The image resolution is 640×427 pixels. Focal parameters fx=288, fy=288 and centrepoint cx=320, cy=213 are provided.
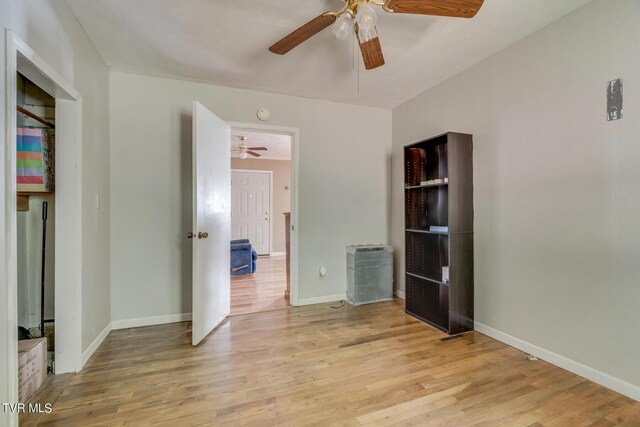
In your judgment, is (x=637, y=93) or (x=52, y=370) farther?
(x=52, y=370)

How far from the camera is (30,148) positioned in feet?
6.02

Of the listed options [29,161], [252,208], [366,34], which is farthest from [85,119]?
[252,208]

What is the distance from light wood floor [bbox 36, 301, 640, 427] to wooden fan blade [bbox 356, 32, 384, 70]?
214 cm

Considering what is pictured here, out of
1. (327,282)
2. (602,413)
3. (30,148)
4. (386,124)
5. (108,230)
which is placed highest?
(386,124)

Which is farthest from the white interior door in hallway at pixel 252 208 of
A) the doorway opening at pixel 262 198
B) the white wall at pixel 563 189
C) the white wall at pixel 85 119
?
the white wall at pixel 563 189

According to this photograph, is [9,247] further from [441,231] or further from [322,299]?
[441,231]

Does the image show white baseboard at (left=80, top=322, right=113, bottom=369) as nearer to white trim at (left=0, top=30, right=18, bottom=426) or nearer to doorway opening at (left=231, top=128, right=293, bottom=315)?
white trim at (left=0, top=30, right=18, bottom=426)

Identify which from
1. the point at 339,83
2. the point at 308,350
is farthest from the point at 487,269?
the point at 339,83

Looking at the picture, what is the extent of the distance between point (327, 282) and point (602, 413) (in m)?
2.41

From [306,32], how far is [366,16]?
38 cm

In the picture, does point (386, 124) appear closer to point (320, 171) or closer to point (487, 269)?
point (320, 171)

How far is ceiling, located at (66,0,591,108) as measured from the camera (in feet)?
6.23

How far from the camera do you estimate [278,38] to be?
225 centimetres

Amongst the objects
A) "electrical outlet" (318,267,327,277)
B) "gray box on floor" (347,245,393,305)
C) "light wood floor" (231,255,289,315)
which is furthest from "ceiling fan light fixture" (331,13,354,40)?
"light wood floor" (231,255,289,315)
